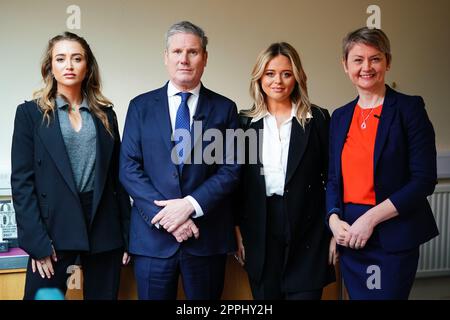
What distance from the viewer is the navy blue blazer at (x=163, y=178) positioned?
7.28 feet

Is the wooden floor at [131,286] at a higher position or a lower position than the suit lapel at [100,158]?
lower

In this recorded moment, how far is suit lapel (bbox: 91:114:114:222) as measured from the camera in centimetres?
224

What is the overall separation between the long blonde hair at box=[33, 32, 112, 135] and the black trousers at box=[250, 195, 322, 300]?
808 mm

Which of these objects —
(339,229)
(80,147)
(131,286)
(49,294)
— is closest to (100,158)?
(80,147)

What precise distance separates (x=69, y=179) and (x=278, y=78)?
100 cm

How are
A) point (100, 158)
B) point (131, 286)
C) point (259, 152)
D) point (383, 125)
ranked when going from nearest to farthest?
point (383, 125), point (100, 158), point (259, 152), point (131, 286)

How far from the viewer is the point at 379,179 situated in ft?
7.09

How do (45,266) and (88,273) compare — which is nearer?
(45,266)

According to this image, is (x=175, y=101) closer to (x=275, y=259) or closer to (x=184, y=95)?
(x=184, y=95)

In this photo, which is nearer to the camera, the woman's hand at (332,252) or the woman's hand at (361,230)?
the woman's hand at (361,230)

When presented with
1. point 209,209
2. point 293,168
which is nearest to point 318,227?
point 293,168

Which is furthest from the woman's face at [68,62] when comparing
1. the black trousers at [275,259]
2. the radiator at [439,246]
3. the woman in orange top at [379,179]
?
the radiator at [439,246]

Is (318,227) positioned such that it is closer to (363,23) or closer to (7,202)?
(7,202)

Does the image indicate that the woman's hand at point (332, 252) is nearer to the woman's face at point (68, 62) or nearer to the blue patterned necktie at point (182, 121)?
the blue patterned necktie at point (182, 121)
